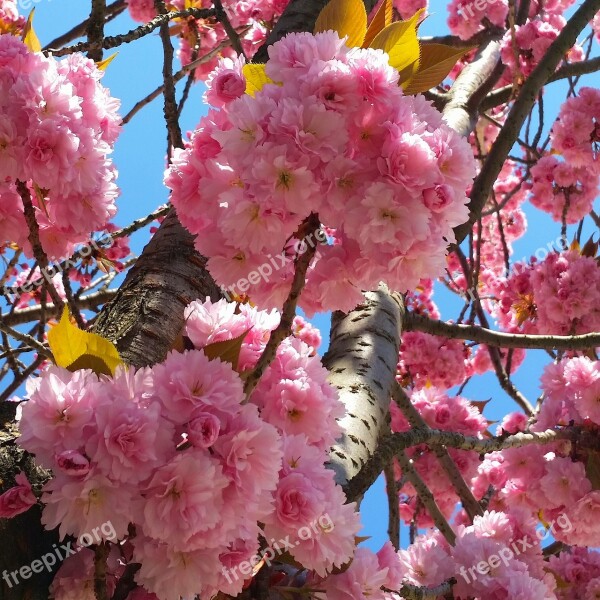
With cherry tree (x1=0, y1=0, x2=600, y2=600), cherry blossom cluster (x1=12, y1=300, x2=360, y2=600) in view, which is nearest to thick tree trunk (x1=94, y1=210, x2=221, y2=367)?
cherry tree (x1=0, y1=0, x2=600, y2=600)

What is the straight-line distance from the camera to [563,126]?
412cm

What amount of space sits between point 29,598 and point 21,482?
178 mm

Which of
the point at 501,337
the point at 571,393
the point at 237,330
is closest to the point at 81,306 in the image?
the point at 501,337

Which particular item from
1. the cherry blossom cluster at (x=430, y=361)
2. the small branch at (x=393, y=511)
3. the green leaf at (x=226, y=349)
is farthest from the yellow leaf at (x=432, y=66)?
the cherry blossom cluster at (x=430, y=361)

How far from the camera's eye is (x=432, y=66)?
121 centimetres

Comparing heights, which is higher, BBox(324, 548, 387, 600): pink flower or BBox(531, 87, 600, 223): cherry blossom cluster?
BBox(531, 87, 600, 223): cherry blossom cluster

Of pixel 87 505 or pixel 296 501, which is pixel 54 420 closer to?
pixel 87 505

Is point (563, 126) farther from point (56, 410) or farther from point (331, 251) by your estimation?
point (56, 410)

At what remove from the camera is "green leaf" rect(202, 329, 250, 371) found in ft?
3.33

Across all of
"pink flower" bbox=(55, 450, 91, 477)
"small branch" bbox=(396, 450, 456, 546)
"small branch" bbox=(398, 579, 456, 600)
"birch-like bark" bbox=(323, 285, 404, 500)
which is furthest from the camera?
"small branch" bbox=(396, 450, 456, 546)

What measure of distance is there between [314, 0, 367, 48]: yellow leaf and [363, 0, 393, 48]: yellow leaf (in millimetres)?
21

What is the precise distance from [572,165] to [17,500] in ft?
13.8

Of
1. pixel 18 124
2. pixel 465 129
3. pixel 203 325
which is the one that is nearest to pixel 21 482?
pixel 203 325

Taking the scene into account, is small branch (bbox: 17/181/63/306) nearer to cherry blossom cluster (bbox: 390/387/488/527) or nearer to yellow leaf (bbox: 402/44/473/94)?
yellow leaf (bbox: 402/44/473/94)
